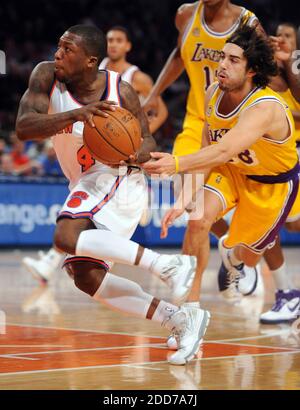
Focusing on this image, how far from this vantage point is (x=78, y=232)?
5.34m

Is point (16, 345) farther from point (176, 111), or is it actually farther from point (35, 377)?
point (176, 111)

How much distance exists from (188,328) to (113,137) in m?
1.22

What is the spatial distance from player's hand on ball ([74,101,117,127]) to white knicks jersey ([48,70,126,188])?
36 cm

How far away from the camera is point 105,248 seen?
5246mm

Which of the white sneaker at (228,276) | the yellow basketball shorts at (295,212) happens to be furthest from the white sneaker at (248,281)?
the yellow basketball shorts at (295,212)

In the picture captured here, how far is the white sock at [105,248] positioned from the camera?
524 centimetres

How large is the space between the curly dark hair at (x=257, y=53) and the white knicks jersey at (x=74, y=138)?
0.87m

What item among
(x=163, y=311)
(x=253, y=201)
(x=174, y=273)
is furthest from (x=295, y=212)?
(x=174, y=273)

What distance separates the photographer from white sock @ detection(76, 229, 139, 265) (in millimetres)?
5238

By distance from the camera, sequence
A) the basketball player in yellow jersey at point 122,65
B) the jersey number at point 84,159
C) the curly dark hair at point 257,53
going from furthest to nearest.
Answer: the basketball player in yellow jersey at point 122,65 → the curly dark hair at point 257,53 → the jersey number at point 84,159

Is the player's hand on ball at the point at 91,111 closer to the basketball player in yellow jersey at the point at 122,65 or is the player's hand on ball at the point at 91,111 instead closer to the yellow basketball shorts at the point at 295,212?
the yellow basketball shorts at the point at 295,212

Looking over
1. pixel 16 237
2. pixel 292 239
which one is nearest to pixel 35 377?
pixel 16 237

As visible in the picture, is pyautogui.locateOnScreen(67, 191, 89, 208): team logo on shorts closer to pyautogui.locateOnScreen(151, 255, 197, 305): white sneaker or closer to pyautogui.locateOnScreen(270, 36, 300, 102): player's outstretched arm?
pyautogui.locateOnScreen(151, 255, 197, 305): white sneaker

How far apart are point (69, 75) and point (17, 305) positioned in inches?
124
